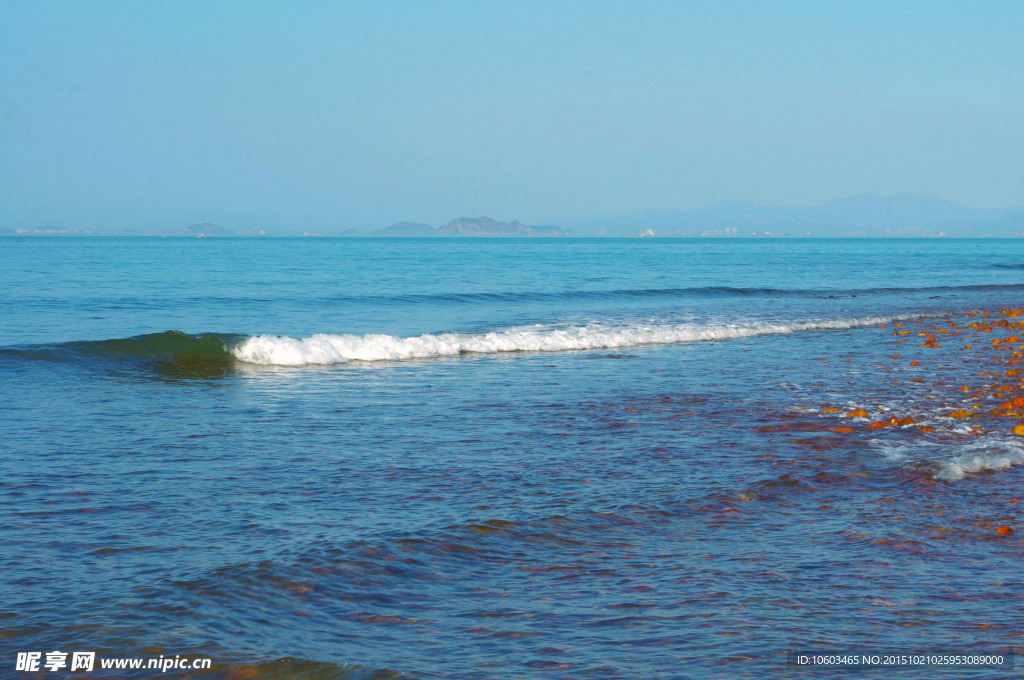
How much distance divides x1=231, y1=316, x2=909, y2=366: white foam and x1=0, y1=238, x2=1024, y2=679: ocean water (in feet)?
0.46

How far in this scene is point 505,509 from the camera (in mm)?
6746

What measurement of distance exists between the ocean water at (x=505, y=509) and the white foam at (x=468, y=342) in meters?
0.14

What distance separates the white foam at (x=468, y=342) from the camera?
16.8m

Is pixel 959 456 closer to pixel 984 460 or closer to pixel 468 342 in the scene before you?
pixel 984 460

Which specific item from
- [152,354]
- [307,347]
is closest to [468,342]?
[307,347]

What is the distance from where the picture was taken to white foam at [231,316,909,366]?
659 inches

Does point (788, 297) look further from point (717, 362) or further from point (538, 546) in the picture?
point (538, 546)

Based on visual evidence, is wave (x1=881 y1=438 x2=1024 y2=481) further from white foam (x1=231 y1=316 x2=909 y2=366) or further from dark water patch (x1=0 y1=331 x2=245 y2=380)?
dark water patch (x1=0 y1=331 x2=245 y2=380)

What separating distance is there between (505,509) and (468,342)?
11839 millimetres

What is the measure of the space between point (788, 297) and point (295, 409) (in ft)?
90.6
